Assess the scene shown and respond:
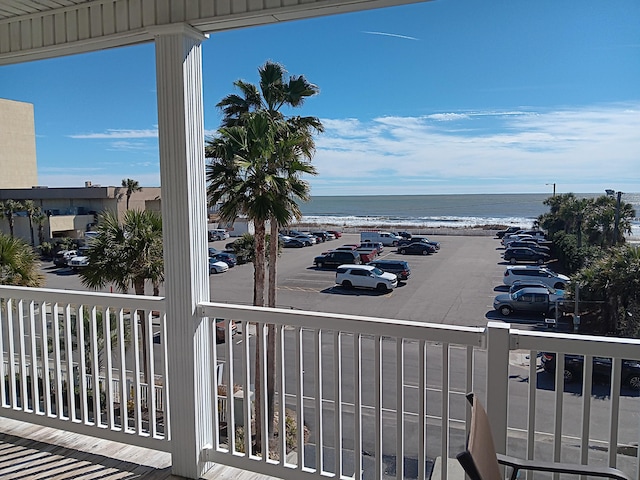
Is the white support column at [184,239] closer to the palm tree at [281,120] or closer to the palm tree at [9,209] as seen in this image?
the palm tree at [9,209]

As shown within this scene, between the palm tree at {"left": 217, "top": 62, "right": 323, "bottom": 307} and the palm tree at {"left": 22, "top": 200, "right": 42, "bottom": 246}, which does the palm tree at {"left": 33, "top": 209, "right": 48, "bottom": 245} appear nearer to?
the palm tree at {"left": 22, "top": 200, "right": 42, "bottom": 246}

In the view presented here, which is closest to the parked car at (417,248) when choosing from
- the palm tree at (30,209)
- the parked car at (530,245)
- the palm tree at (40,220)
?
the parked car at (530,245)

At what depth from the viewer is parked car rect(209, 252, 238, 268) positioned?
3671 millimetres

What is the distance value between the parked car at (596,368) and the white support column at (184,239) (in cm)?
170

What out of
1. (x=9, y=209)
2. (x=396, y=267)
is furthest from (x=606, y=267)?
(x=9, y=209)

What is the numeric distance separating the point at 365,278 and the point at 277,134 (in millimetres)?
2093

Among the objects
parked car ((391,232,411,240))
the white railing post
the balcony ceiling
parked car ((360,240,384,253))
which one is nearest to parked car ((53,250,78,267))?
the balcony ceiling

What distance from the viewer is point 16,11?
2.60 meters

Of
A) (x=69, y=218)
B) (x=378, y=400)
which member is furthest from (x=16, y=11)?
(x=378, y=400)

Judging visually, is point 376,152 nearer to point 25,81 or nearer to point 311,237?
point 311,237

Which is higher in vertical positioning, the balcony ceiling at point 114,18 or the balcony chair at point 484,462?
the balcony ceiling at point 114,18

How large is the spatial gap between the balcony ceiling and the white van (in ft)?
6.61

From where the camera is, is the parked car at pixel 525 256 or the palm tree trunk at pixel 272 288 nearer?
the parked car at pixel 525 256

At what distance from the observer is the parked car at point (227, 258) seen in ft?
12.0
